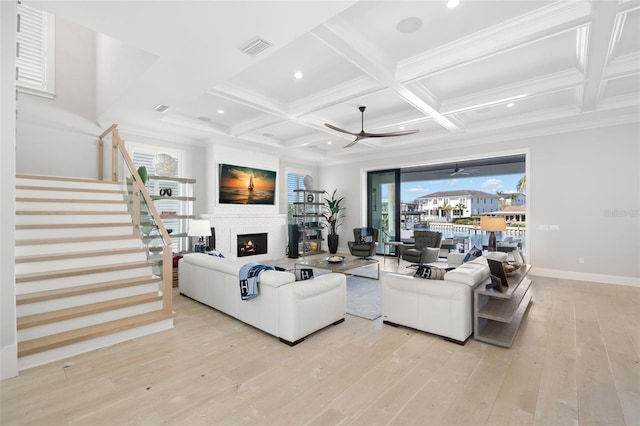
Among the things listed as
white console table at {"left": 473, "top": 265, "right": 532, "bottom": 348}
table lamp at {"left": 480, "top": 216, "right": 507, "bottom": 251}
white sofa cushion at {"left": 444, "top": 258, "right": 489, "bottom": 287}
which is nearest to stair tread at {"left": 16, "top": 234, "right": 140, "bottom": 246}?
white sofa cushion at {"left": 444, "top": 258, "right": 489, "bottom": 287}

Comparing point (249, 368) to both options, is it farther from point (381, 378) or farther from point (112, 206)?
point (112, 206)

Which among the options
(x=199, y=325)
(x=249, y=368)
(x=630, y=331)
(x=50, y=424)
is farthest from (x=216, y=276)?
(x=630, y=331)

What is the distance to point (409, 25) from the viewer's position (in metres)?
3.10

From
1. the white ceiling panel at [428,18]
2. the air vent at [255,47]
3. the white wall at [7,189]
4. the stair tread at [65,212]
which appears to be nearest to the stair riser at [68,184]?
the stair tread at [65,212]

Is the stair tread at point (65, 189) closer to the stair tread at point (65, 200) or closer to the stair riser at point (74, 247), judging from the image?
the stair tread at point (65, 200)

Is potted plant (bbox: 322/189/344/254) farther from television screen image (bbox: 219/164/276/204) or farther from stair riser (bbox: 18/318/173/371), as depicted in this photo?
stair riser (bbox: 18/318/173/371)

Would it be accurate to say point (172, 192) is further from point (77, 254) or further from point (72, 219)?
point (77, 254)

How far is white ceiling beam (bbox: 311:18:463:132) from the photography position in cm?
300

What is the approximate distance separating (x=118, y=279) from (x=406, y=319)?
3.57m

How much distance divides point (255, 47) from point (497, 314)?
3688 mm

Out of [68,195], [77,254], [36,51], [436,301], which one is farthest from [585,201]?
[36,51]

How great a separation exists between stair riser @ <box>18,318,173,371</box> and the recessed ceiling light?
4145mm

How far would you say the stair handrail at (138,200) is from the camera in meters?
3.50

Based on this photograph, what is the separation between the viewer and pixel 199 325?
3.46 meters
